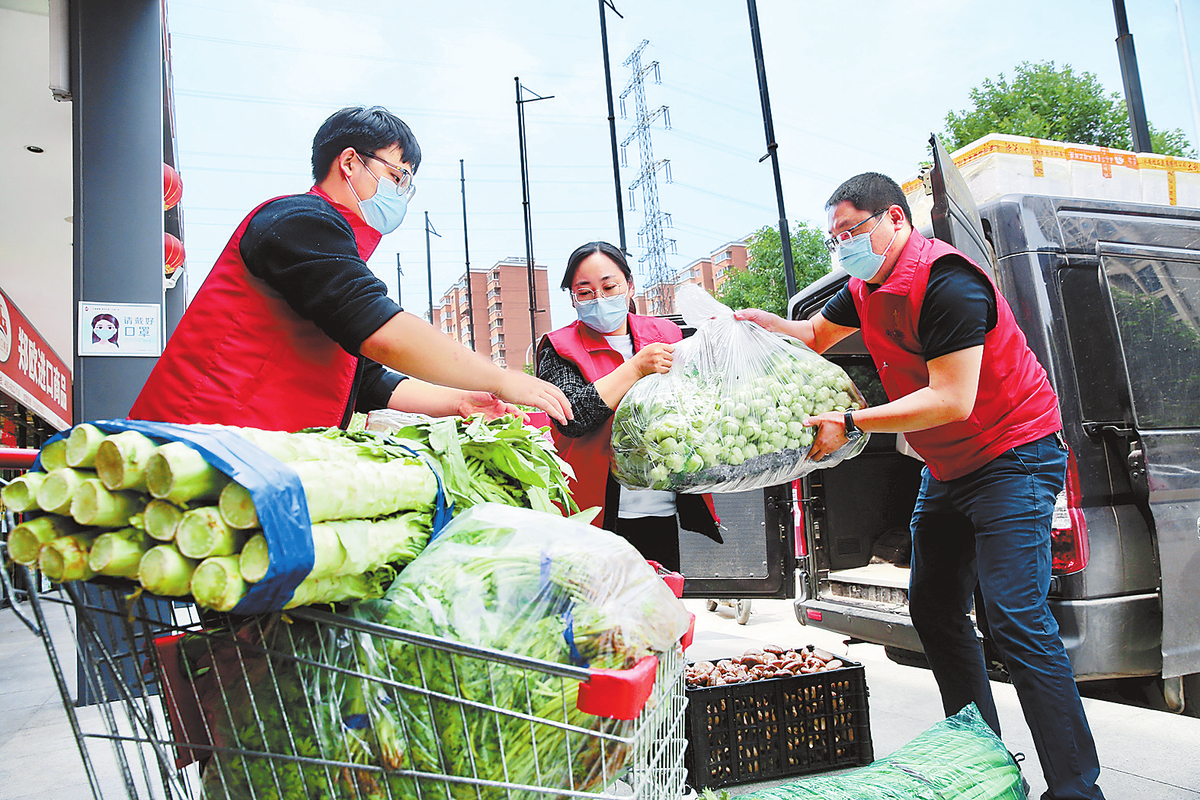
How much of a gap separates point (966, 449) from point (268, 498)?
7.59 ft

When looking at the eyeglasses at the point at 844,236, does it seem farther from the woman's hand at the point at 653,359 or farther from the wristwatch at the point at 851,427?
the woman's hand at the point at 653,359

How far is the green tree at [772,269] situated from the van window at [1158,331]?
2006cm

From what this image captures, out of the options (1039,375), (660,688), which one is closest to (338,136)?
(660,688)

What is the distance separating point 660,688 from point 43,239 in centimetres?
1127

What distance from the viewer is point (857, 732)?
2.96 meters

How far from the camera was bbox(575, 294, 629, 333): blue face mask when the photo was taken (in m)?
2.72

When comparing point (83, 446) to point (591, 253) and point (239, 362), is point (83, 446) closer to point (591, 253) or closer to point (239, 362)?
point (239, 362)

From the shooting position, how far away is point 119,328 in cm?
431

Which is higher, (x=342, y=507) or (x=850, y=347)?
(x=850, y=347)

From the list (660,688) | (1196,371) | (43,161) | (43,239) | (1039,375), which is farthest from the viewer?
(43,239)

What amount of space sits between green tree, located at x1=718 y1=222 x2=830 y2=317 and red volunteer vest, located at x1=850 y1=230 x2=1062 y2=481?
825 inches

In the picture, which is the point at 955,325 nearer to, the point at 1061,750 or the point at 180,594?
the point at 1061,750

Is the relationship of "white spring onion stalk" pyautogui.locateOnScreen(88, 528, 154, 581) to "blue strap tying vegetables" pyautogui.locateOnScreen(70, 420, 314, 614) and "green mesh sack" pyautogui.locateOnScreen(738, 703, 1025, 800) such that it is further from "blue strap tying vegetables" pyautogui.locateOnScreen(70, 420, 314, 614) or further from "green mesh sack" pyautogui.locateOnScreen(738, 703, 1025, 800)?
"green mesh sack" pyautogui.locateOnScreen(738, 703, 1025, 800)

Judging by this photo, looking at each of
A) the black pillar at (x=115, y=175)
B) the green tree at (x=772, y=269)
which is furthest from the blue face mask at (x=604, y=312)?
the green tree at (x=772, y=269)
